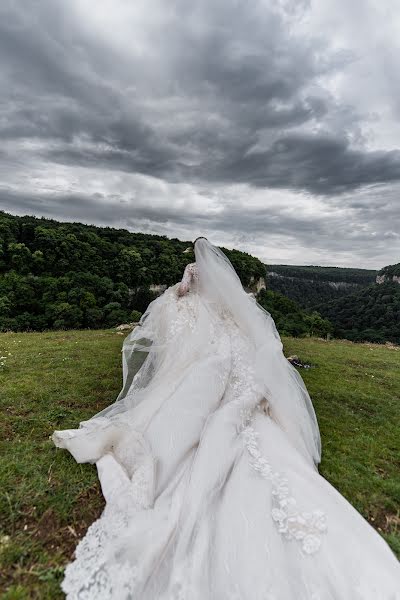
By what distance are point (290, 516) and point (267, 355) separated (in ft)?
7.65

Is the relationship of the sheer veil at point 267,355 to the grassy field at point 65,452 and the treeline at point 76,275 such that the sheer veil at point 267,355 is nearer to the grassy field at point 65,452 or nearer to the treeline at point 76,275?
the grassy field at point 65,452

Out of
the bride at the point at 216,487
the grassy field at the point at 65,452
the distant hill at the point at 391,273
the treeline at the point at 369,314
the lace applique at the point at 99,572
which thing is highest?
the distant hill at the point at 391,273

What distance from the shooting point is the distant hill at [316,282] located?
11856cm

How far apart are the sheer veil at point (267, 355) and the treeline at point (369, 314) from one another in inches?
941

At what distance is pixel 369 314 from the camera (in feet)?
163

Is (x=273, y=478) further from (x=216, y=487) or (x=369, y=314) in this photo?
(x=369, y=314)

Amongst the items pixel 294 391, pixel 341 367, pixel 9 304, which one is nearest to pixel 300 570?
pixel 294 391

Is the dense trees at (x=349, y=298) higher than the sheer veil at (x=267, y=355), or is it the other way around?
the sheer veil at (x=267, y=355)

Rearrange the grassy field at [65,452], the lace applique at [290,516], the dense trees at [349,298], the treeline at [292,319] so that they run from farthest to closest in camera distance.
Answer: the dense trees at [349,298]
the treeline at [292,319]
the grassy field at [65,452]
the lace applique at [290,516]

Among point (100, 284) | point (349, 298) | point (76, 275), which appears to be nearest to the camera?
point (100, 284)

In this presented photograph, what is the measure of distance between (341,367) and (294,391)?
21.3 feet

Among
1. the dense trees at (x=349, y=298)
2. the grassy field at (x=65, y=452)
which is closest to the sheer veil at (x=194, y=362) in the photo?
the grassy field at (x=65, y=452)

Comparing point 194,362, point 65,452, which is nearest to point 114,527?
point 65,452

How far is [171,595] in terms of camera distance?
85.7 inches
